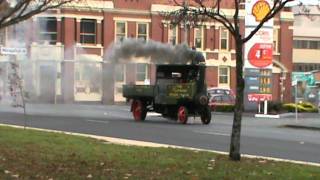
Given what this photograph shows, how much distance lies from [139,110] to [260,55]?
12.2m

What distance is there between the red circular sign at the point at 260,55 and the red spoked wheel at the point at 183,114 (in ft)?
37.7

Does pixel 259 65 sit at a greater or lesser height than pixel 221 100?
greater

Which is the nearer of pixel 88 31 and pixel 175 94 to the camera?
pixel 175 94

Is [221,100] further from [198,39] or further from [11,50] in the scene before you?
[198,39]

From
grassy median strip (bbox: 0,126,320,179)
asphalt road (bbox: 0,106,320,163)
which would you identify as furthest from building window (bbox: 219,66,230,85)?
grassy median strip (bbox: 0,126,320,179)

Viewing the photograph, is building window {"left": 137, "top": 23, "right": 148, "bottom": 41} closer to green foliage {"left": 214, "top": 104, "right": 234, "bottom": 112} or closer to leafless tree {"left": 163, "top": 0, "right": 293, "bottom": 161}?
green foliage {"left": 214, "top": 104, "right": 234, "bottom": 112}

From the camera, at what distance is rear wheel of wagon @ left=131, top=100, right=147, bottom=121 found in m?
30.0

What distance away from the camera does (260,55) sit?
39.8 m

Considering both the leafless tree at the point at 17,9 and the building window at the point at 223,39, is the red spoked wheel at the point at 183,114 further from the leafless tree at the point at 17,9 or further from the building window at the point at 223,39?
the building window at the point at 223,39

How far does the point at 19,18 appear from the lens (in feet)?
39.2

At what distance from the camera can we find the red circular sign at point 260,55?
129 feet

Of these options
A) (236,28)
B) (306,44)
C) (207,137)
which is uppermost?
(306,44)

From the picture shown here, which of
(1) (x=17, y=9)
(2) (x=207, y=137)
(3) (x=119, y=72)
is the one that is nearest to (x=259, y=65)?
(3) (x=119, y=72)

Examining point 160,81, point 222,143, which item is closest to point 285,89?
point 160,81
